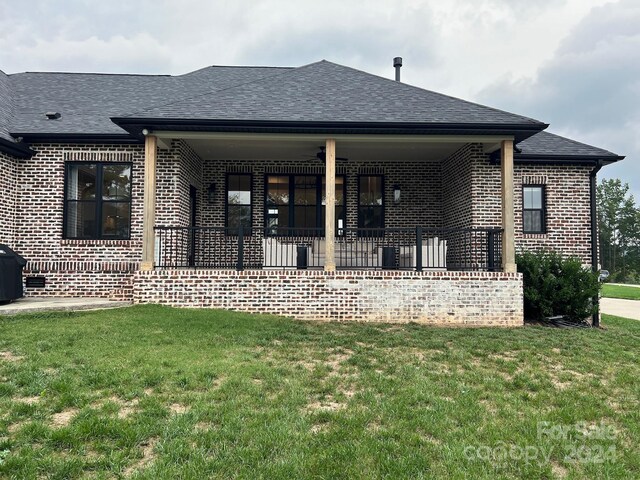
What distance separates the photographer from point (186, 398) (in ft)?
11.5

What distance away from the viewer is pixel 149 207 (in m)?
7.92

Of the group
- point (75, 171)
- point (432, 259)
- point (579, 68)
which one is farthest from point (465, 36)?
point (579, 68)

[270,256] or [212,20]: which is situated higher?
[212,20]

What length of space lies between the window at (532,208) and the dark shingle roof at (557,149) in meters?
0.79

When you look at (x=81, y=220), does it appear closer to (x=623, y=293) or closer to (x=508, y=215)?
(x=508, y=215)

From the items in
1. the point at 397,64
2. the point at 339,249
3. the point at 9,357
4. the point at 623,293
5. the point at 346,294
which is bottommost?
the point at 623,293

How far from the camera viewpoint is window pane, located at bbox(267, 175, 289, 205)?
10.8 metres

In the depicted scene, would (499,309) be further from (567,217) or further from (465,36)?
(465,36)

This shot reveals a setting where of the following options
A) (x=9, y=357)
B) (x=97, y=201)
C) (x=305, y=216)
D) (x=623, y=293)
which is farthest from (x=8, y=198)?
(x=623, y=293)

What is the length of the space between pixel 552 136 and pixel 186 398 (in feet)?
35.5

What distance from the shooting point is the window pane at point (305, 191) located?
10.9 meters

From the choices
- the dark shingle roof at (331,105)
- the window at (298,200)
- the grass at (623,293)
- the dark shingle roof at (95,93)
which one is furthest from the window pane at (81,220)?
the grass at (623,293)

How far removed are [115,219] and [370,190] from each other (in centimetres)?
601

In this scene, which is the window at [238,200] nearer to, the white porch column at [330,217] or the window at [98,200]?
the window at [98,200]
